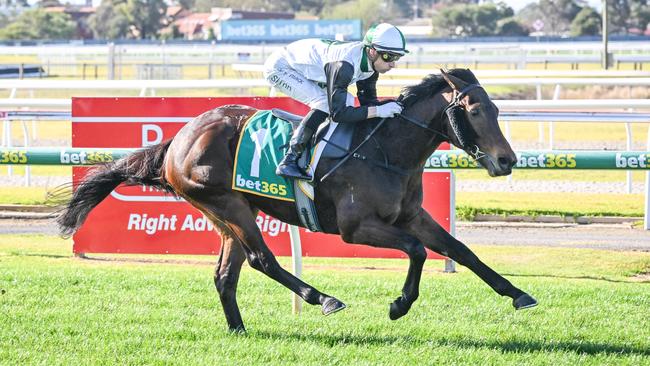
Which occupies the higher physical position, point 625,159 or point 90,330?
point 625,159

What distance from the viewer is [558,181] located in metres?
14.9

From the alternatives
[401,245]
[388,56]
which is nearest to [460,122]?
[388,56]

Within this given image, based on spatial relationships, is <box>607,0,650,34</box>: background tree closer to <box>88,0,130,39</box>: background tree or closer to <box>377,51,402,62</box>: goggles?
<box>88,0,130,39</box>: background tree

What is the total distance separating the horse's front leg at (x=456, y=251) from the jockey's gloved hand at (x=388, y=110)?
24.1 inches

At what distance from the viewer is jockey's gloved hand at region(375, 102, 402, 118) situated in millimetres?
6113

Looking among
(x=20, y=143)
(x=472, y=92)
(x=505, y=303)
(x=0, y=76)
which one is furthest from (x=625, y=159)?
(x=0, y=76)

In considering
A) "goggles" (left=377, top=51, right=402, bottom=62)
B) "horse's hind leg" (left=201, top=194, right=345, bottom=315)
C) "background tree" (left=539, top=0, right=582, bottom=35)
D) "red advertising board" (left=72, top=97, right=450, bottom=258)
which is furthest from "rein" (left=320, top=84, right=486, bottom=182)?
"background tree" (left=539, top=0, right=582, bottom=35)

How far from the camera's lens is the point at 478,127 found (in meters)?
5.96

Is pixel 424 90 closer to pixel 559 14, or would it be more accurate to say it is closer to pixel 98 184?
pixel 98 184

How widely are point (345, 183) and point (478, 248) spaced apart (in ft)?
12.6

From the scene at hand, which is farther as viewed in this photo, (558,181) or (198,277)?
(558,181)

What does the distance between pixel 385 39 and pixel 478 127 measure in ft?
2.29

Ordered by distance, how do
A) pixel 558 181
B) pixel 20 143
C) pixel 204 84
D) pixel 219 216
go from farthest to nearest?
1. pixel 20 143
2. pixel 558 181
3. pixel 204 84
4. pixel 219 216

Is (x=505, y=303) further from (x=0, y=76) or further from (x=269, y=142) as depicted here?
(x=0, y=76)
